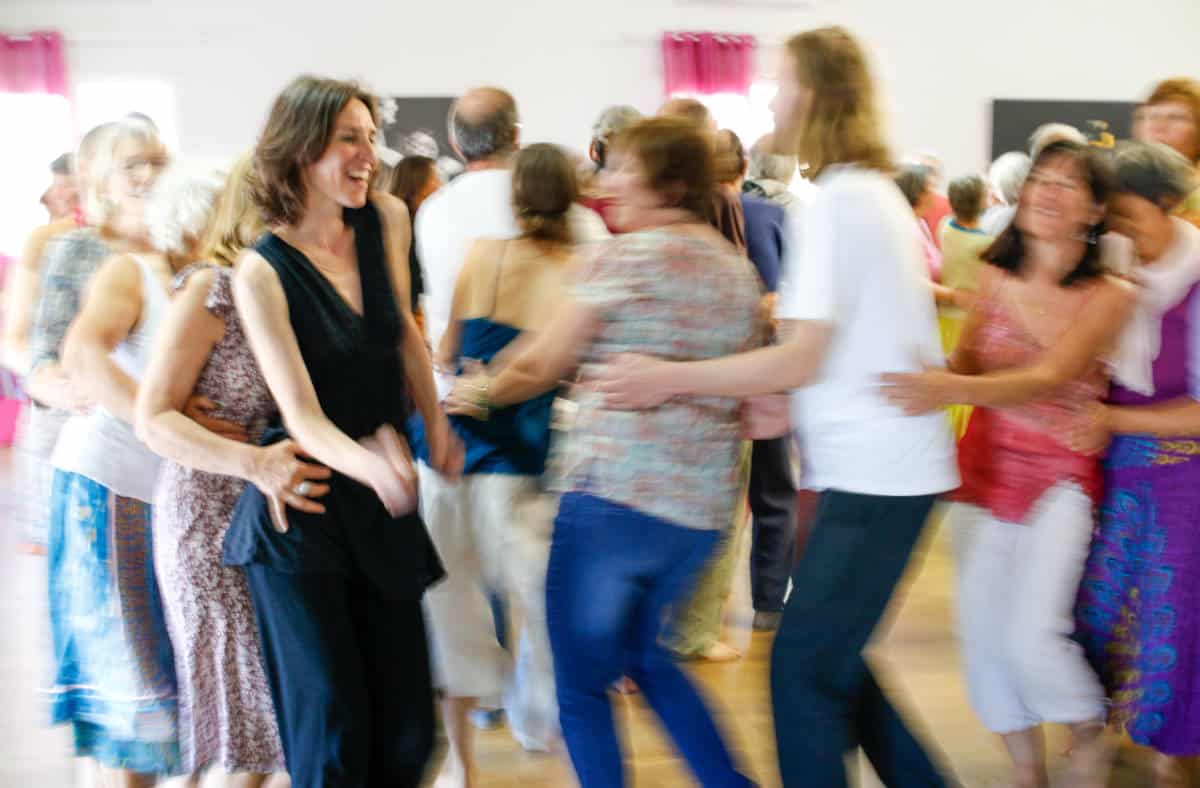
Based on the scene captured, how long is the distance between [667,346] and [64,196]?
157 inches

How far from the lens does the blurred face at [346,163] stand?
1830mm

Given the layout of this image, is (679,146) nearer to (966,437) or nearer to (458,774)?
(966,437)

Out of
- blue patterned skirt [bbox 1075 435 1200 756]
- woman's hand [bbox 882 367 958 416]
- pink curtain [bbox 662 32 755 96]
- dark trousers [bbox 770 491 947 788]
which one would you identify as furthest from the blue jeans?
pink curtain [bbox 662 32 755 96]

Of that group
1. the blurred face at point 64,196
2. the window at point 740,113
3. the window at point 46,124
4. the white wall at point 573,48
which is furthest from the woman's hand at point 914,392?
the window at point 46,124

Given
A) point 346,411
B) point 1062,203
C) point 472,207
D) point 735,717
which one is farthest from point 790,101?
point 735,717

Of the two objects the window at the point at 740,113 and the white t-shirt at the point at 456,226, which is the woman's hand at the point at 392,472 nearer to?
the white t-shirt at the point at 456,226

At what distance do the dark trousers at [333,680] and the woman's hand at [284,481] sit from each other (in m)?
0.10

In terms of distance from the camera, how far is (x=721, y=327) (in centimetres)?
190

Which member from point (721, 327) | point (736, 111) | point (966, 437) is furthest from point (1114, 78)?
point (721, 327)

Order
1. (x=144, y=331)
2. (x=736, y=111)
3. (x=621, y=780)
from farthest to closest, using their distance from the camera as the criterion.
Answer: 1. (x=736, y=111)
2. (x=144, y=331)
3. (x=621, y=780)

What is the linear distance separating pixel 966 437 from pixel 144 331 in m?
1.64

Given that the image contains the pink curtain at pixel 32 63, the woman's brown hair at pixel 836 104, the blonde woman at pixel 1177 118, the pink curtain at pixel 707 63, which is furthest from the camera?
the pink curtain at pixel 707 63

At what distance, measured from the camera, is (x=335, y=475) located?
1.80 m

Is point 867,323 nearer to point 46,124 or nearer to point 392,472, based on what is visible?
point 392,472
